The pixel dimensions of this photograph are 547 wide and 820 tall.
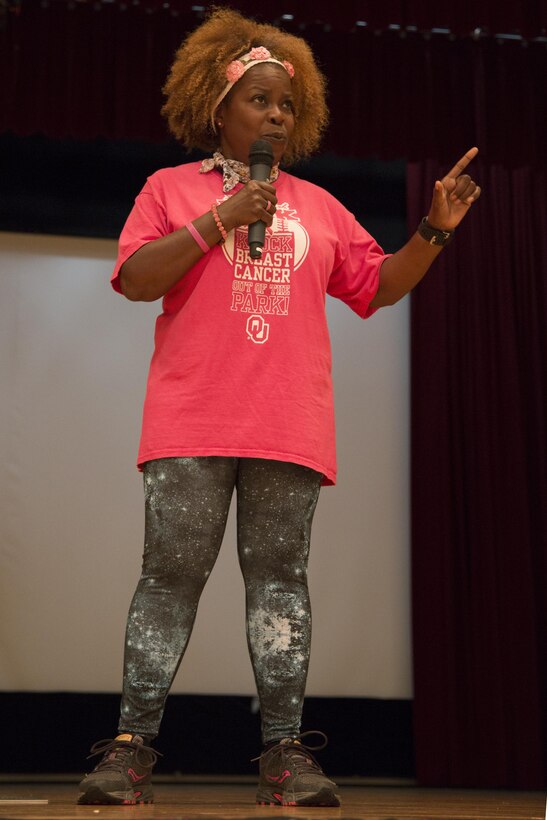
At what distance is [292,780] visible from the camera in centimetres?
162

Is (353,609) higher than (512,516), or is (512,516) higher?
(512,516)

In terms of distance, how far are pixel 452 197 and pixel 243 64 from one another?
480 millimetres

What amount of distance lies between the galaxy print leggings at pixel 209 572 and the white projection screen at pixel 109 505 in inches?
76.1

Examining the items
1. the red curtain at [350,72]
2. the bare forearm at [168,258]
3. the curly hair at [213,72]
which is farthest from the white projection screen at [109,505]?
the bare forearm at [168,258]

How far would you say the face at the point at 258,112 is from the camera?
1.94 metres

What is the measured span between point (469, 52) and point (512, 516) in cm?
169

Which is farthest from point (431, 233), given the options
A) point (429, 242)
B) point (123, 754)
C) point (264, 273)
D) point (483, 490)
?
point (483, 490)

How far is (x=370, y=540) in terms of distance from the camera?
385 cm

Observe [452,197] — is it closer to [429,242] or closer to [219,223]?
[429,242]

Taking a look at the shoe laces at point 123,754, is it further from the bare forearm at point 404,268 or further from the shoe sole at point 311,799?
the bare forearm at point 404,268

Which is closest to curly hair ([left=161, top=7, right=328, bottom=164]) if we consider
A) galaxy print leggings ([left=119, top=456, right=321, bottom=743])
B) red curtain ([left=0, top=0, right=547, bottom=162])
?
galaxy print leggings ([left=119, top=456, right=321, bottom=743])

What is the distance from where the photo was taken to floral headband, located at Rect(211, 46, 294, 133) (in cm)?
198

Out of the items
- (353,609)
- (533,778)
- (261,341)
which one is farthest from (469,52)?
(533,778)

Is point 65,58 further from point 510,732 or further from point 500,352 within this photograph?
point 510,732
